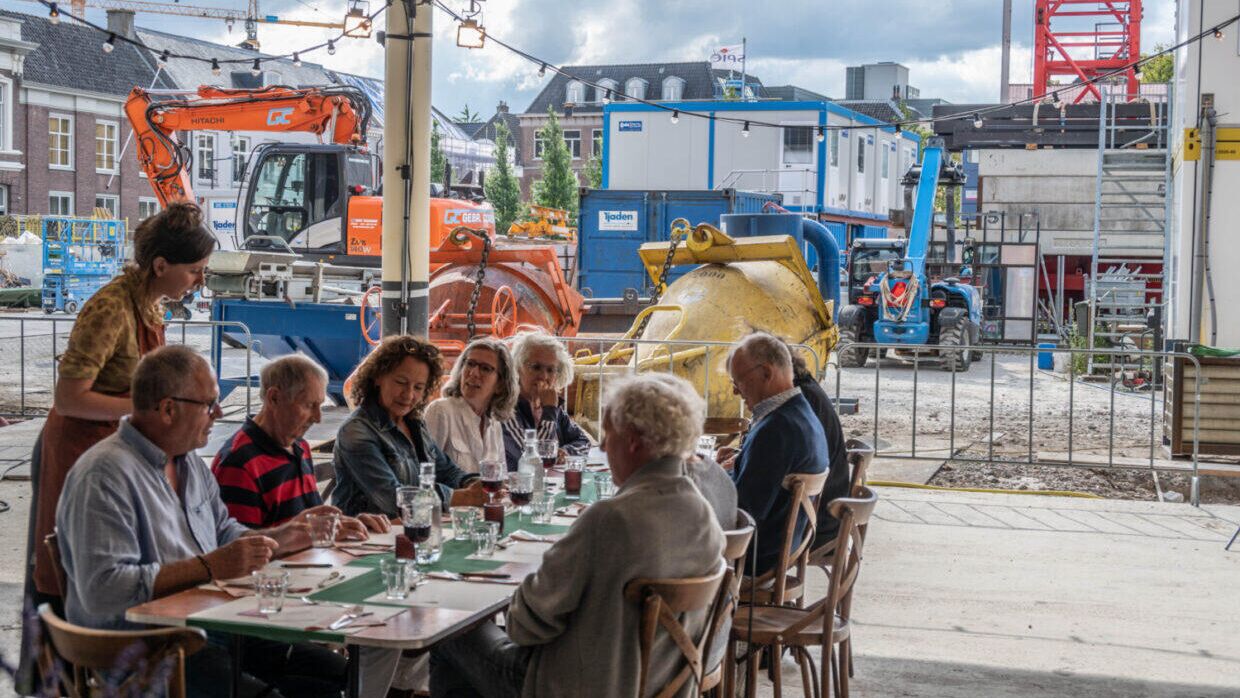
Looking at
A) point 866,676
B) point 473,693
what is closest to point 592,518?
point 473,693

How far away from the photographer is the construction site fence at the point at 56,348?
10.6m

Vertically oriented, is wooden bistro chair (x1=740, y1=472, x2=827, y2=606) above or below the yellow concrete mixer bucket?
below

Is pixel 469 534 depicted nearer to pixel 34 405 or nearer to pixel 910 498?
pixel 910 498

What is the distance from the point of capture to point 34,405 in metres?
15.1

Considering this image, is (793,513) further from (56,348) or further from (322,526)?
(56,348)

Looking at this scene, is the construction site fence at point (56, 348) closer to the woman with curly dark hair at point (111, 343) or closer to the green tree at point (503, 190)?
the woman with curly dark hair at point (111, 343)

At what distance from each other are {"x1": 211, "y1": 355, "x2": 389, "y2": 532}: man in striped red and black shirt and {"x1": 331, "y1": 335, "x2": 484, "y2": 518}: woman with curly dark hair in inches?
14.4

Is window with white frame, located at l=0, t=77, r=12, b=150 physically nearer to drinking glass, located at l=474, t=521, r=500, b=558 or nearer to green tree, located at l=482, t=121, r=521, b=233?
green tree, located at l=482, t=121, r=521, b=233

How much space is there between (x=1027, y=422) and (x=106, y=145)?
125ft

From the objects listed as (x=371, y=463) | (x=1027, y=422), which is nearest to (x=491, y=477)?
(x=371, y=463)

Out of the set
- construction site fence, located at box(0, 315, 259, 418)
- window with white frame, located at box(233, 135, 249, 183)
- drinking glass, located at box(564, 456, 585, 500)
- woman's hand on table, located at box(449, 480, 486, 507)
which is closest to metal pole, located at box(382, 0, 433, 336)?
construction site fence, located at box(0, 315, 259, 418)

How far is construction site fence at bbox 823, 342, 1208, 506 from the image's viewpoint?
10.2m

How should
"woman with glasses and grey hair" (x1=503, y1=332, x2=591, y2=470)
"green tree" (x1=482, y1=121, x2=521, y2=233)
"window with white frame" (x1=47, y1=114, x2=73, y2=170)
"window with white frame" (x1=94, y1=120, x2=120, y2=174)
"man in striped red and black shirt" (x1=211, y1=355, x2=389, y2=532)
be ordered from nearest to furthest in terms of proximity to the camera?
"man in striped red and black shirt" (x1=211, y1=355, x2=389, y2=532), "woman with glasses and grey hair" (x1=503, y1=332, x2=591, y2=470), "window with white frame" (x1=47, y1=114, x2=73, y2=170), "window with white frame" (x1=94, y1=120, x2=120, y2=174), "green tree" (x1=482, y1=121, x2=521, y2=233)

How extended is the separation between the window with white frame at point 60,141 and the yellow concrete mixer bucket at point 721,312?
1428 inches
